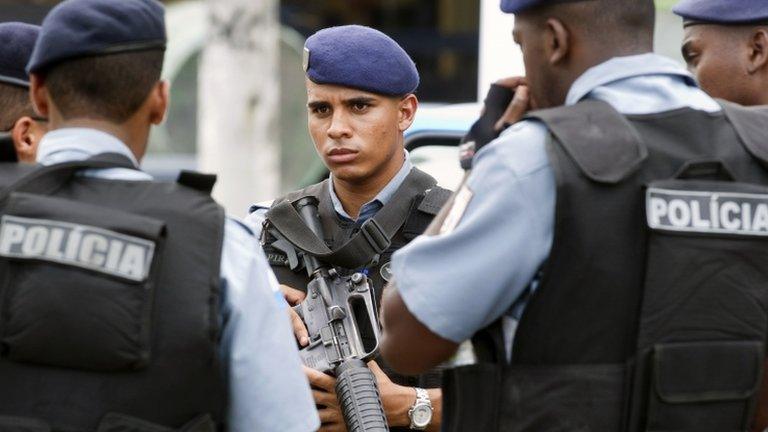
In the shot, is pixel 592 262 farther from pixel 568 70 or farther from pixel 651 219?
pixel 568 70

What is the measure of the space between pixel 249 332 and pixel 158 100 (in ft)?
1.58

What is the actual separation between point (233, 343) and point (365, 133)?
1.26m

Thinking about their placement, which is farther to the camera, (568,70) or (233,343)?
(568,70)

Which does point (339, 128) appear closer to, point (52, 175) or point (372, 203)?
point (372, 203)

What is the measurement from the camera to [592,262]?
2707mm

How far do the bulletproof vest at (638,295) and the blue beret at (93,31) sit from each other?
772 millimetres

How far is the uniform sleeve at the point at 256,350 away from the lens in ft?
8.73

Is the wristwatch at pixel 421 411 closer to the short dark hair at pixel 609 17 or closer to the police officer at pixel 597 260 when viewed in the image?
the police officer at pixel 597 260

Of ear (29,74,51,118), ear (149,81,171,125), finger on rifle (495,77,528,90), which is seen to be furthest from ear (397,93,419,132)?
ear (29,74,51,118)

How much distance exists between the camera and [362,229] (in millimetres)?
3631

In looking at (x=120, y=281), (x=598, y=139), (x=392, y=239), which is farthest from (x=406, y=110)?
(x=120, y=281)

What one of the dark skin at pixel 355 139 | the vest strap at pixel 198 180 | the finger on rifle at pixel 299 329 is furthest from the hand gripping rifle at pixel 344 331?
the vest strap at pixel 198 180

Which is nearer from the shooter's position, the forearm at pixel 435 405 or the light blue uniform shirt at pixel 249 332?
the light blue uniform shirt at pixel 249 332

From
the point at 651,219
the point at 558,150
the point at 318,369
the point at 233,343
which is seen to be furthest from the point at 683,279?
the point at 318,369
